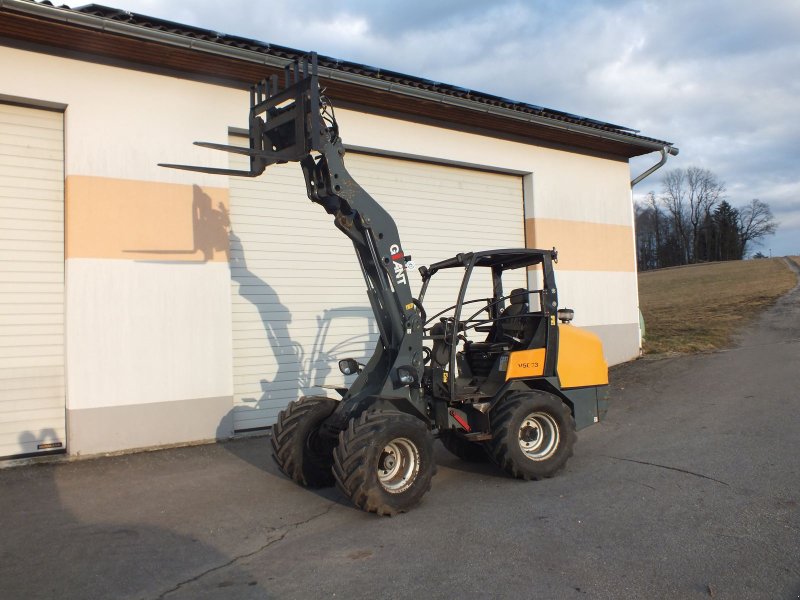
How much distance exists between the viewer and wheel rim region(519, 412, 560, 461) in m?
6.86

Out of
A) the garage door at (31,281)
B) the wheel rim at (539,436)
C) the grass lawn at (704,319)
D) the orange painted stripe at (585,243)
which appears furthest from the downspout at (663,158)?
the garage door at (31,281)

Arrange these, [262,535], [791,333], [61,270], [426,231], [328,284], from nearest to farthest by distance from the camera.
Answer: [262,535] → [61,270] → [328,284] → [426,231] → [791,333]

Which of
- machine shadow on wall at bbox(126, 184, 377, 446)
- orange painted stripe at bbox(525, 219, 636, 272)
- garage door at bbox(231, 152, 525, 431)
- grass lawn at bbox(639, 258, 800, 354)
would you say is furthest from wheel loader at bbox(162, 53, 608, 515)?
grass lawn at bbox(639, 258, 800, 354)

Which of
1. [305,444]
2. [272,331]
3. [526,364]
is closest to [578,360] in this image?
[526,364]

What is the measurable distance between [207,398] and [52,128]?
4.03 metres

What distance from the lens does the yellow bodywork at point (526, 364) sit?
22.5 feet

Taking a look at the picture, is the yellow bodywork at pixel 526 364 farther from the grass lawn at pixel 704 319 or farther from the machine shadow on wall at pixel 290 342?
the grass lawn at pixel 704 319

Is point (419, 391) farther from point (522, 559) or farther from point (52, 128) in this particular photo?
point (52, 128)

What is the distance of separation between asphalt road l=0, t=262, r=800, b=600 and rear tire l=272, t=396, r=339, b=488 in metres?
0.19

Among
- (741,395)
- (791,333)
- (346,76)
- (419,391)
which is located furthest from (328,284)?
(791,333)

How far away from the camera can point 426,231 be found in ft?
38.3

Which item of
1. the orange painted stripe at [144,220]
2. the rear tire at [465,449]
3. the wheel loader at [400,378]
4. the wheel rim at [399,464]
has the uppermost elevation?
the orange painted stripe at [144,220]

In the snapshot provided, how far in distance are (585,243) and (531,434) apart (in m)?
7.60

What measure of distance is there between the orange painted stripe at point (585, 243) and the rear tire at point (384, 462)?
7.84 meters
